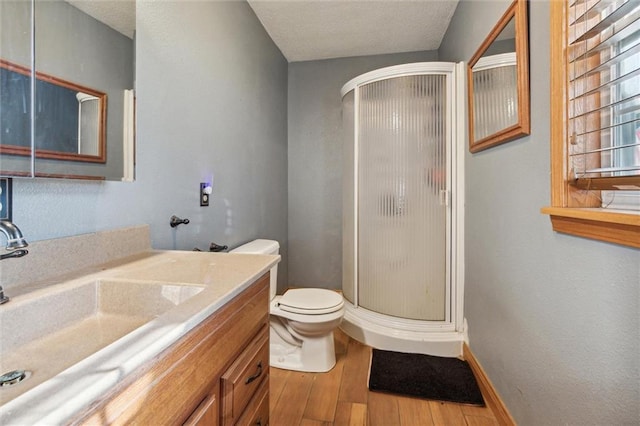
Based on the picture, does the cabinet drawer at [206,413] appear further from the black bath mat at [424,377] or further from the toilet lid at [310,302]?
the black bath mat at [424,377]

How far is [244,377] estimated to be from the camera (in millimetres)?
914

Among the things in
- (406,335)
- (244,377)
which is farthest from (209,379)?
(406,335)

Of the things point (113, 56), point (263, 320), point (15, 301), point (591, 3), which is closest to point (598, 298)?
point (591, 3)

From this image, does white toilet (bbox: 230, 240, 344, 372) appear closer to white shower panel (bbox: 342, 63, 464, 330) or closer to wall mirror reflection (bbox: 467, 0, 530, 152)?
white shower panel (bbox: 342, 63, 464, 330)

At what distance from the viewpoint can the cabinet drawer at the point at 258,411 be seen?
0.93 m

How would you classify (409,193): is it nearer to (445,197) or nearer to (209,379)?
(445,197)

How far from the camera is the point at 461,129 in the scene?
2092 mm

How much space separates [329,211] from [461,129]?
146 centimetres

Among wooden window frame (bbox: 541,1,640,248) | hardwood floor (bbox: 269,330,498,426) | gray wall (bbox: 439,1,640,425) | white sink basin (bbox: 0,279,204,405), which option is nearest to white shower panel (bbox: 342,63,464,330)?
gray wall (bbox: 439,1,640,425)

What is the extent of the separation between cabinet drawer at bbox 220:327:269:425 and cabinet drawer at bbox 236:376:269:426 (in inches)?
1.0

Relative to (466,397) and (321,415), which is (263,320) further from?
(466,397)

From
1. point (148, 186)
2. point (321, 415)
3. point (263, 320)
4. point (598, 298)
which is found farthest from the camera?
point (321, 415)

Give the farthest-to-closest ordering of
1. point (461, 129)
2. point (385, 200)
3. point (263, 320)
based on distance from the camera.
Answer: point (385, 200) → point (461, 129) → point (263, 320)

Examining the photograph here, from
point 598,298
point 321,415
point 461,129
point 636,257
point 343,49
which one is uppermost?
point 343,49
